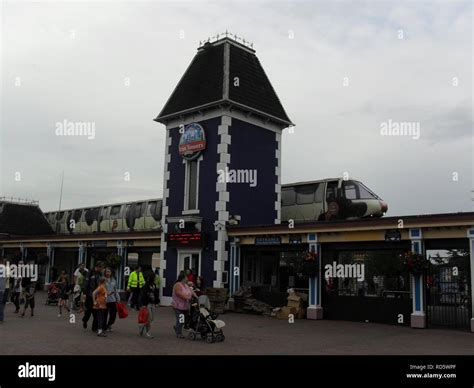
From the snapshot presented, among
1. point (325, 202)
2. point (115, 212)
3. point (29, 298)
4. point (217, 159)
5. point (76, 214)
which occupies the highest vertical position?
point (217, 159)

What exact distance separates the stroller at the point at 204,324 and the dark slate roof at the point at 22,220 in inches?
1320

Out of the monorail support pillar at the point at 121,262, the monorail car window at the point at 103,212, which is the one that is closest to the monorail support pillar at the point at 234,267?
the monorail support pillar at the point at 121,262

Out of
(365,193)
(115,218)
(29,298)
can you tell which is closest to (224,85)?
(365,193)

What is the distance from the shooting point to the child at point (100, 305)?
1257 centimetres

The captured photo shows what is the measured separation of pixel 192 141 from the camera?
22.6 meters

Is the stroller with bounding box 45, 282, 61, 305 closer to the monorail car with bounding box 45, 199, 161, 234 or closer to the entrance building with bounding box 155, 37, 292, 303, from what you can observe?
the entrance building with bounding box 155, 37, 292, 303

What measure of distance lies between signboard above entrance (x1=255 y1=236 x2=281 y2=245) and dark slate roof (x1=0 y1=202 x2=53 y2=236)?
2853 cm

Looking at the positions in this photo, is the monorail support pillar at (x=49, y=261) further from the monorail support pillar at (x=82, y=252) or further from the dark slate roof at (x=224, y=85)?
the dark slate roof at (x=224, y=85)

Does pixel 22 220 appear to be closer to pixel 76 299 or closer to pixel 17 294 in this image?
pixel 76 299

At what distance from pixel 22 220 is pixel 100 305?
34.0 metres

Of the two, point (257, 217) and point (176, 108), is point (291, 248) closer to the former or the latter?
point (257, 217)

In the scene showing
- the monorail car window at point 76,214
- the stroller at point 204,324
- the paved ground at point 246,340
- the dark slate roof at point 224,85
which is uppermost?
the dark slate roof at point 224,85

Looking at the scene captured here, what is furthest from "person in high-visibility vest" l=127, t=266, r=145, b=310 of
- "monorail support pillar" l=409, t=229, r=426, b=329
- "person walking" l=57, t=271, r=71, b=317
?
"monorail support pillar" l=409, t=229, r=426, b=329
